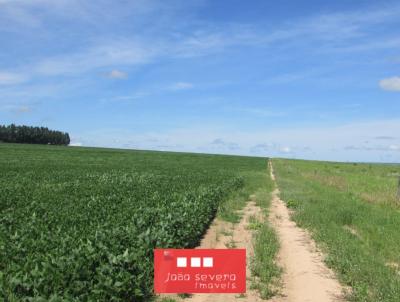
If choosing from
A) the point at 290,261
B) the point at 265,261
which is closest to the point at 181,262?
the point at 265,261

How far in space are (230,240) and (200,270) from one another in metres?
7.54

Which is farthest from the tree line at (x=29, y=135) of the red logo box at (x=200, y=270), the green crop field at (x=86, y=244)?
the red logo box at (x=200, y=270)

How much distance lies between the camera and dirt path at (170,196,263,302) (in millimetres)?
6535

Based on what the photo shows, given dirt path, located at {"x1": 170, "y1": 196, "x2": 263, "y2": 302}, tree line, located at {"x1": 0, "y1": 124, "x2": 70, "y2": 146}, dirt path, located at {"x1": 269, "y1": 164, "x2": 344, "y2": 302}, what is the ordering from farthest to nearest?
tree line, located at {"x1": 0, "y1": 124, "x2": 70, "y2": 146}
dirt path, located at {"x1": 269, "y1": 164, "x2": 344, "y2": 302}
dirt path, located at {"x1": 170, "y1": 196, "x2": 263, "y2": 302}

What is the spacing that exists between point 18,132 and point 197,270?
143m

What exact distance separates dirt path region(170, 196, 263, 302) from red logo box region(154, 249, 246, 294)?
345 cm

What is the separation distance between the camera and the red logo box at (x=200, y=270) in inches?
122

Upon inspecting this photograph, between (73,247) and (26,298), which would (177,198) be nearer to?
(73,247)

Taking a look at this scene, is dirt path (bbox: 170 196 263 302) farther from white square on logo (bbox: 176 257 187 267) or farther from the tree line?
the tree line

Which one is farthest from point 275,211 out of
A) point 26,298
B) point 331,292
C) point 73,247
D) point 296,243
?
point 26,298

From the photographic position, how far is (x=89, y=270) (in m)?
5.69

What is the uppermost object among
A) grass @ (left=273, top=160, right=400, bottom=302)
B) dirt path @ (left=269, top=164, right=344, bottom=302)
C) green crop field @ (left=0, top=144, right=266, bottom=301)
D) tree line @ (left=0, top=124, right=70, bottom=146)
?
tree line @ (left=0, top=124, right=70, bottom=146)

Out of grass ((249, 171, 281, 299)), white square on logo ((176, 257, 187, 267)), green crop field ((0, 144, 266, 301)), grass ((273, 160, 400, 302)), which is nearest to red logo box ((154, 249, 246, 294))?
white square on logo ((176, 257, 187, 267))

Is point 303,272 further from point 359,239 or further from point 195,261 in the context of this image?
point 195,261
